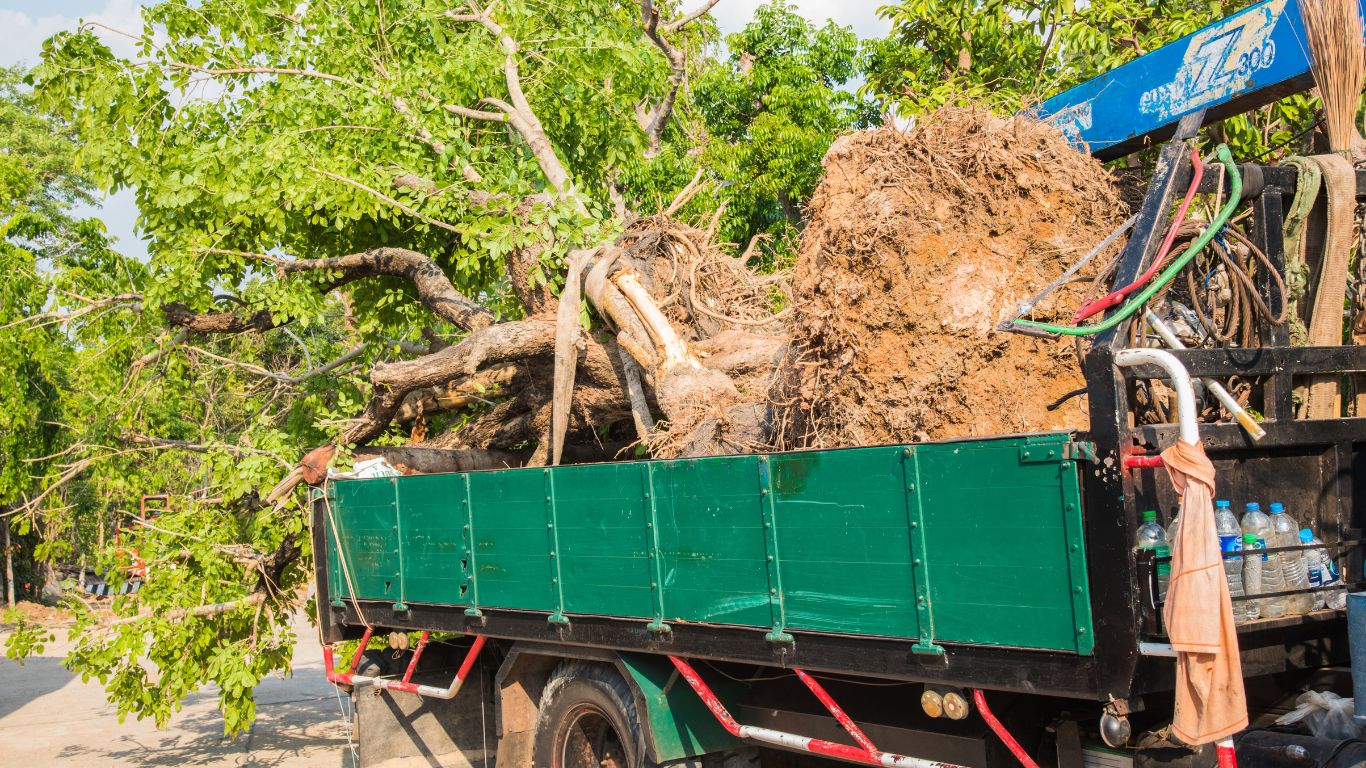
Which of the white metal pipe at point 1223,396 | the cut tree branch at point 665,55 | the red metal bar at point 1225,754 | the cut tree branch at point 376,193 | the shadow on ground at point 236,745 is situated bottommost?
the shadow on ground at point 236,745

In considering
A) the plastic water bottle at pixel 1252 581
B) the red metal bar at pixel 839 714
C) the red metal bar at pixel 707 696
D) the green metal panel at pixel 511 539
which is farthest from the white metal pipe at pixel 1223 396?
→ the green metal panel at pixel 511 539

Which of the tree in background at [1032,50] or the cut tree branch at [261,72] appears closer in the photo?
the tree in background at [1032,50]

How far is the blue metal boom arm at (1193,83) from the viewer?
4.91m

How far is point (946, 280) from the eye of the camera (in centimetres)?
566

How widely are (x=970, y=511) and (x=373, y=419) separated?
22.0ft

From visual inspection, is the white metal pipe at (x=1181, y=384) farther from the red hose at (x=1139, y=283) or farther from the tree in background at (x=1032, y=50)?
the tree in background at (x=1032, y=50)

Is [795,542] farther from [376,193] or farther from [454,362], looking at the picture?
[376,193]

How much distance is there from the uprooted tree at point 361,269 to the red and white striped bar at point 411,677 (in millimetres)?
1482

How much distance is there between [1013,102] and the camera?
936cm

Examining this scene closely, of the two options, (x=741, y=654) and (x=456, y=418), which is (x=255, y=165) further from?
(x=741, y=654)

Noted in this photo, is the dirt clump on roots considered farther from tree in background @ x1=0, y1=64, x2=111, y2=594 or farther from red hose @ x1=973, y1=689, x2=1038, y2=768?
tree in background @ x1=0, y1=64, x2=111, y2=594

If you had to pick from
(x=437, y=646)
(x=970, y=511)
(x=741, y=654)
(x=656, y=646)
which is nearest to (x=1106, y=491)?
(x=970, y=511)

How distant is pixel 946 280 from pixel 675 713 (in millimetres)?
2398

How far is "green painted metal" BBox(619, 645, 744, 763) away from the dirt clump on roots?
1350 millimetres
